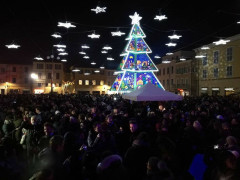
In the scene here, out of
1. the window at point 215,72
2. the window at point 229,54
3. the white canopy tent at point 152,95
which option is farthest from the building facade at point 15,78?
the white canopy tent at point 152,95

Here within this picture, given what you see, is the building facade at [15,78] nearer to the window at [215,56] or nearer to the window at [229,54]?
the window at [215,56]

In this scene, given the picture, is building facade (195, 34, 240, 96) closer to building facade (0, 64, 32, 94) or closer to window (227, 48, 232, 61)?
window (227, 48, 232, 61)

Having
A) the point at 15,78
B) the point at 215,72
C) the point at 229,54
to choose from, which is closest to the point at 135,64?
the point at 229,54

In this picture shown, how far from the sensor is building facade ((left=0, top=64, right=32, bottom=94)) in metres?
60.0

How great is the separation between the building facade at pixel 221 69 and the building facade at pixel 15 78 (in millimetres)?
47356

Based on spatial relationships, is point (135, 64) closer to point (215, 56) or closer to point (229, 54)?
point (229, 54)

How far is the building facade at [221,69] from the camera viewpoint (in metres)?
35.2

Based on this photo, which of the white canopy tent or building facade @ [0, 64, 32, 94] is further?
building facade @ [0, 64, 32, 94]

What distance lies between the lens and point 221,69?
3878 cm

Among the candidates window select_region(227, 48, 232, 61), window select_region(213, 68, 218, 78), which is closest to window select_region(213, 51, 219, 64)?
window select_region(213, 68, 218, 78)

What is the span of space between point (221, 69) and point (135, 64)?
23725 mm

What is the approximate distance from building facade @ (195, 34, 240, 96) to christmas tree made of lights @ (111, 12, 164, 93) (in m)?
20.2

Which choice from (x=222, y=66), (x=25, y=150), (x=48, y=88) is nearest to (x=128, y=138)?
(x=25, y=150)

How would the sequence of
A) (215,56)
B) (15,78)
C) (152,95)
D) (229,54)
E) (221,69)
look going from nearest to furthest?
(152,95), (229,54), (221,69), (215,56), (15,78)
